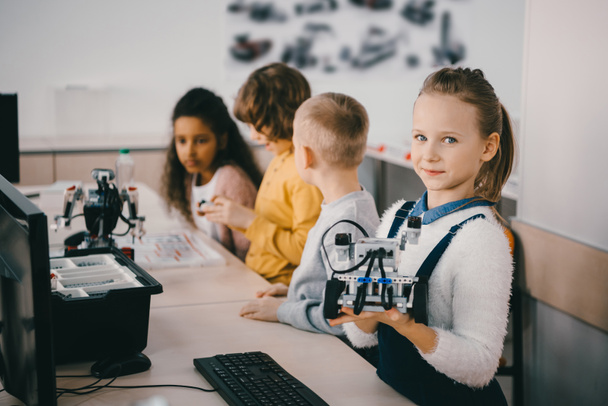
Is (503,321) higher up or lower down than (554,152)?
lower down

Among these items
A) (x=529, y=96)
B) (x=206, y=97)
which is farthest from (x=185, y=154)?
(x=529, y=96)

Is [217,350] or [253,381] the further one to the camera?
[217,350]

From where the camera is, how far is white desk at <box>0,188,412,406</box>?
1145 mm

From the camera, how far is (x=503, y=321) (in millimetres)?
1092

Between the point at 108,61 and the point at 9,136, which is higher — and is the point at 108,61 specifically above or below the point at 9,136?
above

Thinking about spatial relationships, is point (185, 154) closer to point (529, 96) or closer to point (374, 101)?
point (529, 96)

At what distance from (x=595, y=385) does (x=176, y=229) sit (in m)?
1.64

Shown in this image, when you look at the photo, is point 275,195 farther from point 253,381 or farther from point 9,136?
point 9,136

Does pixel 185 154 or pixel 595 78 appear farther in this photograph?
pixel 185 154

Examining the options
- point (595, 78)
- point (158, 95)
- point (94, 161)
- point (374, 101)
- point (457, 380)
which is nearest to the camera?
point (457, 380)

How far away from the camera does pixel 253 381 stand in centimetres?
115

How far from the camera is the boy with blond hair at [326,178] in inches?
63.2

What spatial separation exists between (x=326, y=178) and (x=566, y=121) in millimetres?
617

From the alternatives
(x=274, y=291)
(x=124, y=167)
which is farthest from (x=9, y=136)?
(x=274, y=291)
